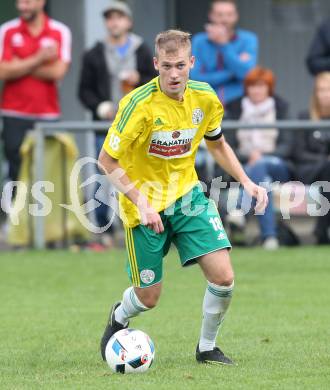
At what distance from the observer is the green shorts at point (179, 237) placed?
6930mm

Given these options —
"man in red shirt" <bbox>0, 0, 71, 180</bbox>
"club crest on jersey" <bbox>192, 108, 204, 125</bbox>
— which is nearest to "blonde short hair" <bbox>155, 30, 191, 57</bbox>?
"club crest on jersey" <bbox>192, 108, 204, 125</bbox>

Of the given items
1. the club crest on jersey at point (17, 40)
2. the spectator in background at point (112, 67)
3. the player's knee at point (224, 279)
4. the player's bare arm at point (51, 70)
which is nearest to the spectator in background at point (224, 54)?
the spectator in background at point (112, 67)

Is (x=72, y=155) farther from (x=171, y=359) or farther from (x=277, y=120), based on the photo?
(x=171, y=359)

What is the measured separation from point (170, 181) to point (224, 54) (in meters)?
6.60

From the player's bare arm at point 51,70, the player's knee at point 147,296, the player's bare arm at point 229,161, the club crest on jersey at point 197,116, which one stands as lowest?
the player's knee at point 147,296

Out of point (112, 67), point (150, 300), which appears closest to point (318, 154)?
point (112, 67)

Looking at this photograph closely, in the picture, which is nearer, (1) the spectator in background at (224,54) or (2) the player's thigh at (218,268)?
(2) the player's thigh at (218,268)

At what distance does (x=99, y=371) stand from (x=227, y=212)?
644cm

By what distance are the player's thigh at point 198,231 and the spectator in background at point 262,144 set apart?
5640 millimetres

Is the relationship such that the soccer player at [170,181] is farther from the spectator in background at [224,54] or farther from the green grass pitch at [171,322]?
the spectator in background at [224,54]

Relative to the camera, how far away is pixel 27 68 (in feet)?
42.0

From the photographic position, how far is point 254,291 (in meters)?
10.1

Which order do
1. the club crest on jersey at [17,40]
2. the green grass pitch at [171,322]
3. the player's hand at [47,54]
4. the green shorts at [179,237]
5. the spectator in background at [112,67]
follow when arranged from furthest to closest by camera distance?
1. the spectator in background at [112,67]
2. the club crest on jersey at [17,40]
3. the player's hand at [47,54]
4. the green shorts at [179,237]
5. the green grass pitch at [171,322]

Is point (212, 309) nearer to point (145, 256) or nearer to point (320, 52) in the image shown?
point (145, 256)
